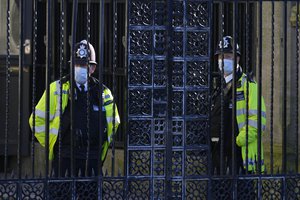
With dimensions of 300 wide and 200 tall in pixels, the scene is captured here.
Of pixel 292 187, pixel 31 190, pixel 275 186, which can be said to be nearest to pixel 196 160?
pixel 275 186

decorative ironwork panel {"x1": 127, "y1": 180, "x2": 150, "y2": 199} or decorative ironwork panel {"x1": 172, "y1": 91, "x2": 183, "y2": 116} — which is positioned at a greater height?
decorative ironwork panel {"x1": 172, "y1": 91, "x2": 183, "y2": 116}

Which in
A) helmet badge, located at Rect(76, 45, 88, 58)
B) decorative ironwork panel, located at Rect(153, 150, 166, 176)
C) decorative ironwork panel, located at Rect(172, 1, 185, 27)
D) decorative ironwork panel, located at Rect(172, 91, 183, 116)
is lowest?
decorative ironwork panel, located at Rect(153, 150, 166, 176)

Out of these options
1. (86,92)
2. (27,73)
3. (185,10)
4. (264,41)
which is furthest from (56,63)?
(185,10)

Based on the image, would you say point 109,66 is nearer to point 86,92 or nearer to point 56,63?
point 56,63

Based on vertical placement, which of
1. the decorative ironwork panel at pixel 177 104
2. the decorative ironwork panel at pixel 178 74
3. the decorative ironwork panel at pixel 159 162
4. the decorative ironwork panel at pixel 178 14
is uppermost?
the decorative ironwork panel at pixel 178 14

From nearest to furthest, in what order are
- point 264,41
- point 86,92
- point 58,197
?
point 58,197 < point 86,92 < point 264,41

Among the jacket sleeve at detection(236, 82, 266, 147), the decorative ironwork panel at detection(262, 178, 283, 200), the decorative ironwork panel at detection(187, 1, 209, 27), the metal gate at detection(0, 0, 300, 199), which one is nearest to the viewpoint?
the metal gate at detection(0, 0, 300, 199)

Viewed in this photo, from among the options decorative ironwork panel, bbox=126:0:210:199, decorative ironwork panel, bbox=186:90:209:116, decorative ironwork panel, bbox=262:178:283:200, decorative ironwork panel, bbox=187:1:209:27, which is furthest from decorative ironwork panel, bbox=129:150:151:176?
decorative ironwork panel, bbox=187:1:209:27

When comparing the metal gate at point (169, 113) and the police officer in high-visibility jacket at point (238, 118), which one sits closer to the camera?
the metal gate at point (169, 113)

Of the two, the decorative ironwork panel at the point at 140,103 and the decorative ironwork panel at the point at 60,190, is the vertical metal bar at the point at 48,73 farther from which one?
the decorative ironwork panel at the point at 140,103

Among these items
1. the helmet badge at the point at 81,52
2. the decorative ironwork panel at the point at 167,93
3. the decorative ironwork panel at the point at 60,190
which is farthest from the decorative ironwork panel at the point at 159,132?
the helmet badge at the point at 81,52

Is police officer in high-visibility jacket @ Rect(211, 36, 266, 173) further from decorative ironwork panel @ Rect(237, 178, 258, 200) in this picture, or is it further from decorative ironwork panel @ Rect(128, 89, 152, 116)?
decorative ironwork panel @ Rect(128, 89, 152, 116)

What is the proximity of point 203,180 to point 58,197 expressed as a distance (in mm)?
1175

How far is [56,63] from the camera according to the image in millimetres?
12375
